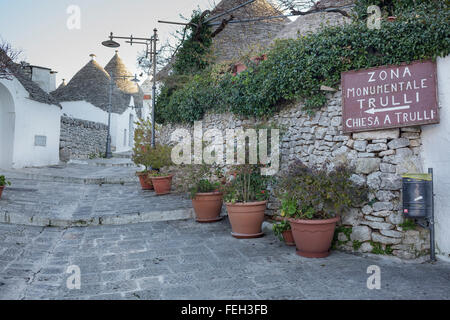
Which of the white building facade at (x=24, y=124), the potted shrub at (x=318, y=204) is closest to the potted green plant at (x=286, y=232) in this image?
the potted shrub at (x=318, y=204)

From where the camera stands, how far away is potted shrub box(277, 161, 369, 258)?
3877 millimetres

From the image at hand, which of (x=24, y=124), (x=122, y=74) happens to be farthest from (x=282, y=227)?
(x=122, y=74)

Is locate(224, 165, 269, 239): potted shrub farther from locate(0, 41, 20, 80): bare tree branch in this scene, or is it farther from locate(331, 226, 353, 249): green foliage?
locate(0, 41, 20, 80): bare tree branch

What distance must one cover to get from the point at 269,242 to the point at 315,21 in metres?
7.48

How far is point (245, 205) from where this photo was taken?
4742mm

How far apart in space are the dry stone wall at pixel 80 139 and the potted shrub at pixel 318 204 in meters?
15.5

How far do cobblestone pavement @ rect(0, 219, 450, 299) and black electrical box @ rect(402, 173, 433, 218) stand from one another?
62 cm

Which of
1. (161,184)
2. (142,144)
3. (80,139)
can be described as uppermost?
(80,139)

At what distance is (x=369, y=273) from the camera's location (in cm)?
332

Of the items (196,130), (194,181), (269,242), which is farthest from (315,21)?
(269,242)

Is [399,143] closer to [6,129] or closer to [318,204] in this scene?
[318,204]

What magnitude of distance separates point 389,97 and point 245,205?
2.48 metres

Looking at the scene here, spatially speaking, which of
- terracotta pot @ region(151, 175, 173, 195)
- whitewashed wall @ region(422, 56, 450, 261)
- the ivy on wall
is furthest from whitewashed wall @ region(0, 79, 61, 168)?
whitewashed wall @ region(422, 56, 450, 261)

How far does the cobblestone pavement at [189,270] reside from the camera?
9.30 ft
